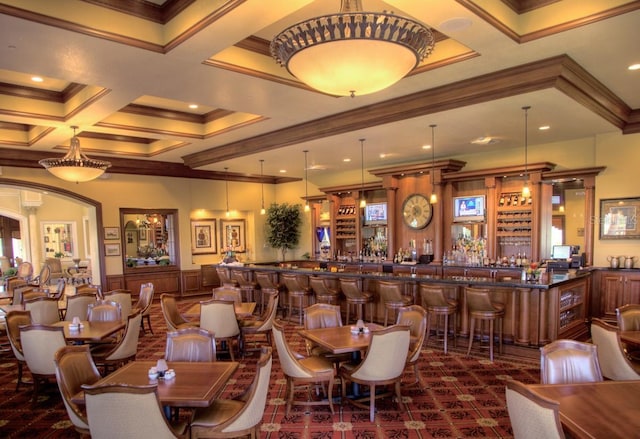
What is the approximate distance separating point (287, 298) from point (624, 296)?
6.23 metres

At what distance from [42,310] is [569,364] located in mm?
6504

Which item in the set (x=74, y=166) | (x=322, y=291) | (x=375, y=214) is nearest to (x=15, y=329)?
(x=74, y=166)

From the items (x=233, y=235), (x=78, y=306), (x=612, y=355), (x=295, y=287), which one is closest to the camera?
(x=612, y=355)

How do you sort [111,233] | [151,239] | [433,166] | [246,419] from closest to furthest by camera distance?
1. [246,419]
2. [433,166]
3. [111,233]
4. [151,239]

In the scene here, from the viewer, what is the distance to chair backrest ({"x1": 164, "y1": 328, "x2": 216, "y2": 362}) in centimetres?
378

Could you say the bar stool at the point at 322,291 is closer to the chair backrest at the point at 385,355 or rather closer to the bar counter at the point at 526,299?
the bar counter at the point at 526,299

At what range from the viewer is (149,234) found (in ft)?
39.6

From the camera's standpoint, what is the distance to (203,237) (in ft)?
39.7

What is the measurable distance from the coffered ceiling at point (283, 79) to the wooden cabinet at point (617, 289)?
2.56 metres

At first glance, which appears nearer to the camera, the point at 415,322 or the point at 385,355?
the point at 385,355

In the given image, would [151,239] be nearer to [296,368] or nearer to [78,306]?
[78,306]

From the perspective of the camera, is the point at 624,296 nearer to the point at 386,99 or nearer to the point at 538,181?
the point at 538,181

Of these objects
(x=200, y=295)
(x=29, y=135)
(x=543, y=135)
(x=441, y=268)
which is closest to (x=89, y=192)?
(x=29, y=135)

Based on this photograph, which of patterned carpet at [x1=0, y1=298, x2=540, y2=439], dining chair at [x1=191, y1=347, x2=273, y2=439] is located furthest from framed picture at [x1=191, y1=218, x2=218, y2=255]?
dining chair at [x1=191, y1=347, x2=273, y2=439]
